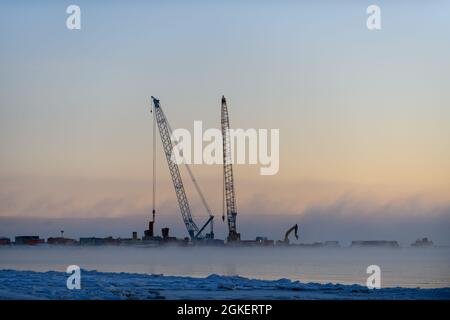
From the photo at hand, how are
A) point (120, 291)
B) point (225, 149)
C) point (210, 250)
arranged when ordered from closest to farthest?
point (120, 291), point (225, 149), point (210, 250)

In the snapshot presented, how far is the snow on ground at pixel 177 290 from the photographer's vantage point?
19234mm

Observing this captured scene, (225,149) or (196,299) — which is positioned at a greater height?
(225,149)

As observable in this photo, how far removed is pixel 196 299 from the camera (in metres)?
18.5

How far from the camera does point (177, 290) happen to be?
20.6 meters

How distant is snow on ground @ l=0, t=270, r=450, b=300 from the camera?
A: 757 inches
